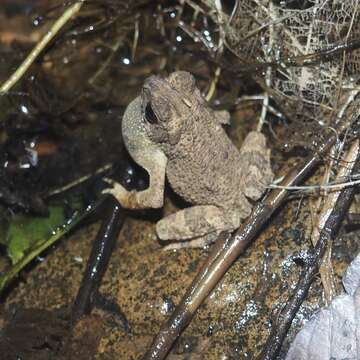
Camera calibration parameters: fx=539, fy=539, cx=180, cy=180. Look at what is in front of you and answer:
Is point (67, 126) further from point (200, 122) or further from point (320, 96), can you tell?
point (320, 96)

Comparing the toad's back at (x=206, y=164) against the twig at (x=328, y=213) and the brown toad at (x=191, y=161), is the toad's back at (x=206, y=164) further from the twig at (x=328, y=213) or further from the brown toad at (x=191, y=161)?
the twig at (x=328, y=213)

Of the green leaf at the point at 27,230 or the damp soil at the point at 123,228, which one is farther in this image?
the green leaf at the point at 27,230

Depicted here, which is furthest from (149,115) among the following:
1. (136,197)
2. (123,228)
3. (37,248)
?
(37,248)

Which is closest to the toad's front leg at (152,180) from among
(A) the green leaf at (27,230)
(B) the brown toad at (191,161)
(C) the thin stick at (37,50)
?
(B) the brown toad at (191,161)

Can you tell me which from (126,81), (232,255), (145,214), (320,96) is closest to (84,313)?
(145,214)

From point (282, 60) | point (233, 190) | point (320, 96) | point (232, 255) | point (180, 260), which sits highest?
point (282, 60)

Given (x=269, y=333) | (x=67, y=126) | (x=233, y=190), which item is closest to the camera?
(x=269, y=333)
